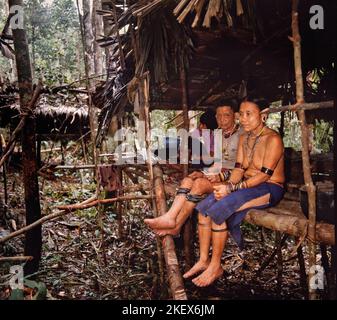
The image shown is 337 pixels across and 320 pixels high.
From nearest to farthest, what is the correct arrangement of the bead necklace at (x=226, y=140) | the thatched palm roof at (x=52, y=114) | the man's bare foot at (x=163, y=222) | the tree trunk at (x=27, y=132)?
the man's bare foot at (x=163, y=222)
the bead necklace at (x=226, y=140)
the tree trunk at (x=27, y=132)
the thatched palm roof at (x=52, y=114)

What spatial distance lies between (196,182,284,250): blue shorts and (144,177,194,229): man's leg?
264mm

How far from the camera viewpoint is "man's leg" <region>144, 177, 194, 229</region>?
2885 mm

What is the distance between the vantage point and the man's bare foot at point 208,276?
2.74 meters

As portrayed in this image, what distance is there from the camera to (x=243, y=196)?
2.75 meters

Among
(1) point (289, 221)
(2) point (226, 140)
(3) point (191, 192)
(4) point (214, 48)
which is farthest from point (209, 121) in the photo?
(1) point (289, 221)

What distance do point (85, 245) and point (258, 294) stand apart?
9.11 ft

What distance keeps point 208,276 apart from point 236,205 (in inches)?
25.5

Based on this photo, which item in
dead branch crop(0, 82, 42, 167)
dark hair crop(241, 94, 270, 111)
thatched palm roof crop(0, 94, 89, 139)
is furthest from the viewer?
thatched palm roof crop(0, 94, 89, 139)

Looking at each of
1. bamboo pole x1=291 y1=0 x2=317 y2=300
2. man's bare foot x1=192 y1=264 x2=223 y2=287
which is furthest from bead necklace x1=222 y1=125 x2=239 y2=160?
bamboo pole x1=291 y1=0 x2=317 y2=300

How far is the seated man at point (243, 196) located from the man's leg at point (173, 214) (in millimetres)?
206

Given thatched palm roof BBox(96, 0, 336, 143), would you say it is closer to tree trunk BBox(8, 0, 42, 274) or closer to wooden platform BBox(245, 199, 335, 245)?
tree trunk BBox(8, 0, 42, 274)

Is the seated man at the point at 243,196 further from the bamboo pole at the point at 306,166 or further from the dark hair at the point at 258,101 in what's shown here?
the bamboo pole at the point at 306,166

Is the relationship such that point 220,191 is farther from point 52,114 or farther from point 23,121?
point 52,114

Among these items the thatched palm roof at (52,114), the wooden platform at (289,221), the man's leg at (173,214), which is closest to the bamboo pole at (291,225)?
the wooden platform at (289,221)
